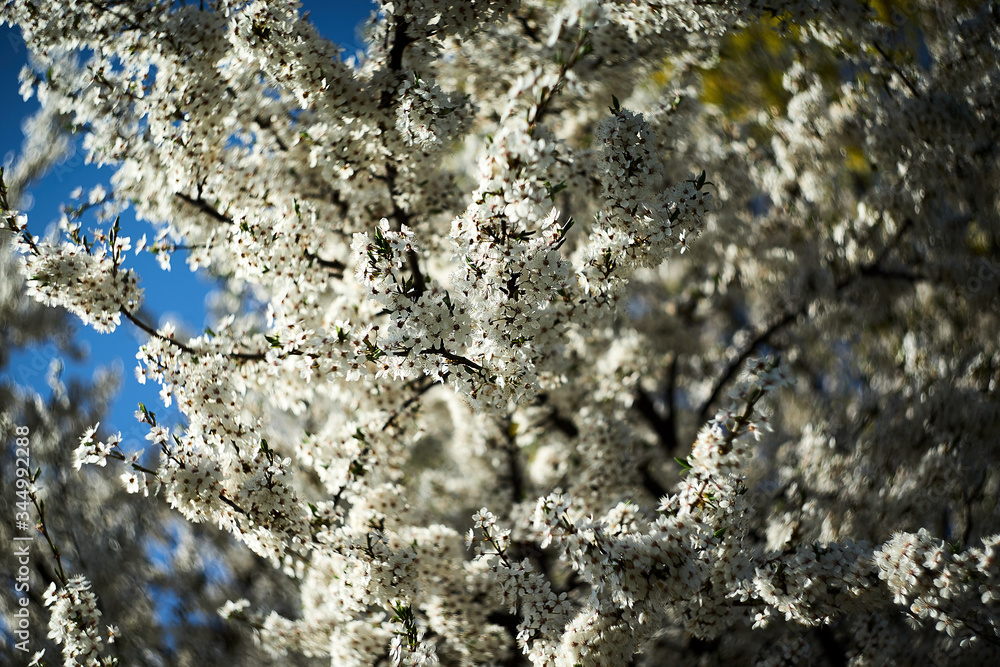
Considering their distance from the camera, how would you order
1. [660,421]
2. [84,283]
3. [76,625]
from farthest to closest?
[660,421]
[76,625]
[84,283]

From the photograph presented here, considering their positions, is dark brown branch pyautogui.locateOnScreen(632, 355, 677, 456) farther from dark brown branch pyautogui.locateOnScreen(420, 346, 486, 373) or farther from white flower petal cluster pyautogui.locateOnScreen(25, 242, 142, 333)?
white flower petal cluster pyautogui.locateOnScreen(25, 242, 142, 333)

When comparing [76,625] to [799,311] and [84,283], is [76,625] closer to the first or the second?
[84,283]

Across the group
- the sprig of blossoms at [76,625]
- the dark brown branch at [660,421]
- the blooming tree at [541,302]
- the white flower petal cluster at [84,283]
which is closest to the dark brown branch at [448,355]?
the blooming tree at [541,302]

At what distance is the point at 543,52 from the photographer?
5.19 m

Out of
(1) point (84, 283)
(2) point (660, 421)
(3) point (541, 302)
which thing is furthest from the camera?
(2) point (660, 421)

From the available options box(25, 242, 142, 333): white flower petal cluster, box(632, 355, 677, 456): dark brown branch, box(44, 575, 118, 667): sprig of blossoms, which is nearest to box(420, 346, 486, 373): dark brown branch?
box(25, 242, 142, 333): white flower petal cluster

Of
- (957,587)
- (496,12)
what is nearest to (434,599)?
(957,587)

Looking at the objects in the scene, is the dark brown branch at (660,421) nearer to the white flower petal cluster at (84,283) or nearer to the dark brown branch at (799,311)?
the dark brown branch at (799,311)

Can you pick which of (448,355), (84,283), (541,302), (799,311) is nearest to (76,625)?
(84,283)

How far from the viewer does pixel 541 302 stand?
10.5ft

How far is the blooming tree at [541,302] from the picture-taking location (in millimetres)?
3367

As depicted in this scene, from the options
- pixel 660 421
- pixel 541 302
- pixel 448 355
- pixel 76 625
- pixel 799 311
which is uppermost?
pixel 799 311

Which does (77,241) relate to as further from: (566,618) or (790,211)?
(790,211)

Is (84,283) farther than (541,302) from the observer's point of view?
Yes
